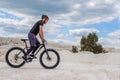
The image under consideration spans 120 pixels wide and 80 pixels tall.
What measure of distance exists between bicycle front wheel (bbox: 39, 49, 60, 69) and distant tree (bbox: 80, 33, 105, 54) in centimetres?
3635

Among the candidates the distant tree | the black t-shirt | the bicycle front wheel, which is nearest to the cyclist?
the black t-shirt

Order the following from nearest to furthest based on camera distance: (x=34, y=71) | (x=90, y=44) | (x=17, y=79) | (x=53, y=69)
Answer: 1. (x=17, y=79)
2. (x=34, y=71)
3. (x=53, y=69)
4. (x=90, y=44)

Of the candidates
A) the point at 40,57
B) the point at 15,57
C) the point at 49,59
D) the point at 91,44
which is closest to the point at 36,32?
the point at 40,57

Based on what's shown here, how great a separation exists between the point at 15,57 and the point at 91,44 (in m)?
37.1

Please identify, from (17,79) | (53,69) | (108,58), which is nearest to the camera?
(17,79)

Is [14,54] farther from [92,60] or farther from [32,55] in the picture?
[92,60]

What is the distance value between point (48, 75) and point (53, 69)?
147 cm

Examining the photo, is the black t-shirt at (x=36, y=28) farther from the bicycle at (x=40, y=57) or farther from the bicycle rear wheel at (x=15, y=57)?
the bicycle rear wheel at (x=15, y=57)

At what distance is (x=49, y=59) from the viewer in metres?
14.1

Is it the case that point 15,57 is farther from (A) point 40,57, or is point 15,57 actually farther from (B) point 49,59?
(B) point 49,59

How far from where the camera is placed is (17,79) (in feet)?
39.5

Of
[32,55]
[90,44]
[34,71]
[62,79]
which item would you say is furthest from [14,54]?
[90,44]

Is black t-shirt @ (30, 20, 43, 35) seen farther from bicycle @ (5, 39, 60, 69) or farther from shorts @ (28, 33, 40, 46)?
bicycle @ (5, 39, 60, 69)

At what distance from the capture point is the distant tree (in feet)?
166
